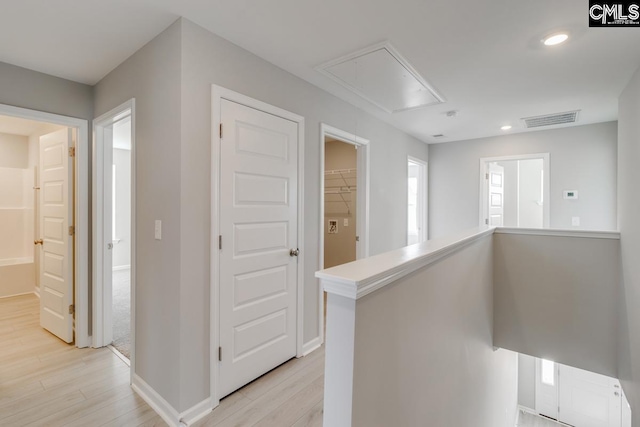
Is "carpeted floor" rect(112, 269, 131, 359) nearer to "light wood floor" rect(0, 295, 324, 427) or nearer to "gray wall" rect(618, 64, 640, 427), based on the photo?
"light wood floor" rect(0, 295, 324, 427)

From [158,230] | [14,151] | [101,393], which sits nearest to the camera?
[158,230]

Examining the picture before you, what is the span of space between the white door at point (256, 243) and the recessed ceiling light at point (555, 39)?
186cm

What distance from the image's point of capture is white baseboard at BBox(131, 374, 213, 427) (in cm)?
181

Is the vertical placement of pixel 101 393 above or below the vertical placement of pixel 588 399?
above

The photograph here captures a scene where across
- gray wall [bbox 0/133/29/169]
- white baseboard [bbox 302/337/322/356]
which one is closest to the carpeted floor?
white baseboard [bbox 302/337/322/356]

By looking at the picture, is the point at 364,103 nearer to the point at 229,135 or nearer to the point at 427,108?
the point at 427,108

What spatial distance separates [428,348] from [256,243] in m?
1.33

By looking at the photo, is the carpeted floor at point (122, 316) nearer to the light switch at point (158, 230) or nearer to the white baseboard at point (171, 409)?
the white baseboard at point (171, 409)

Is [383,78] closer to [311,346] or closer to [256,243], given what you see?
[256,243]

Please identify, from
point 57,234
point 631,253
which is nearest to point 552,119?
point 631,253

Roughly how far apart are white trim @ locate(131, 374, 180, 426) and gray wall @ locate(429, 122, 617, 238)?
464 centimetres

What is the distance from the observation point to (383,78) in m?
2.62

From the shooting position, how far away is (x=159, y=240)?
6.45ft

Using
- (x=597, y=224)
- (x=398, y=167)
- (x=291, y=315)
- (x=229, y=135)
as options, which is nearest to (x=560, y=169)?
(x=597, y=224)
